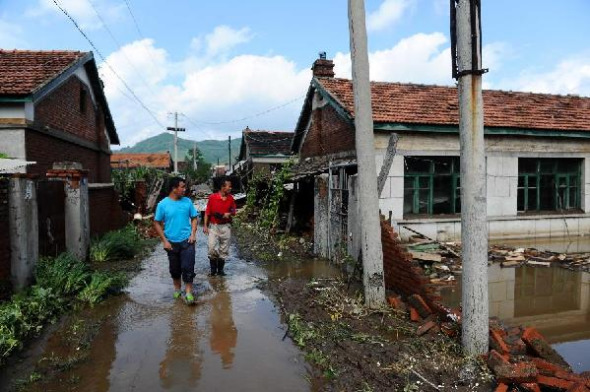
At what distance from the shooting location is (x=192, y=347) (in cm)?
457

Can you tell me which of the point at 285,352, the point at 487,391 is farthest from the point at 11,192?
the point at 487,391

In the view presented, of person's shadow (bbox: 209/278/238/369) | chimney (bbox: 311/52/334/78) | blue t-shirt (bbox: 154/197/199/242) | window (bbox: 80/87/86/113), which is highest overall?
chimney (bbox: 311/52/334/78)

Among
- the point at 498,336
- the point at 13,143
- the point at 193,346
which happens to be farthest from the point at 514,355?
the point at 13,143

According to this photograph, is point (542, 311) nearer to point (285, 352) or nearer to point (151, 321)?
point (285, 352)

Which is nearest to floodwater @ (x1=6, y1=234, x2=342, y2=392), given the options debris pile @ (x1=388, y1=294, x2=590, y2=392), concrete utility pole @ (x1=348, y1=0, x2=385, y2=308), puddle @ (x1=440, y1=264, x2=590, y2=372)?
concrete utility pole @ (x1=348, y1=0, x2=385, y2=308)

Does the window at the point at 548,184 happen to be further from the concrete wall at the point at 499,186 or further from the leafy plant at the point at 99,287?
the leafy plant at the point at 99,287

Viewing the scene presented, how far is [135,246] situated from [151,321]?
5570 millimetres

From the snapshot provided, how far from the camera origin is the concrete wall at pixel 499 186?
11.8 m

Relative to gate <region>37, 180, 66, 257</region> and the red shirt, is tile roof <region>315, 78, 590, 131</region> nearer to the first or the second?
the red shirt

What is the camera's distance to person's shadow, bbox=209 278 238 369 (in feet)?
14.6

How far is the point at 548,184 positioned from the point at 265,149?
2051 centimetres

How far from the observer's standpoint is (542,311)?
21.9 feet

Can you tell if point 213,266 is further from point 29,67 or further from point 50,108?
point 29,67

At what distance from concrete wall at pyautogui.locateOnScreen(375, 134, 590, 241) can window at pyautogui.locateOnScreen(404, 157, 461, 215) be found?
301 mm
